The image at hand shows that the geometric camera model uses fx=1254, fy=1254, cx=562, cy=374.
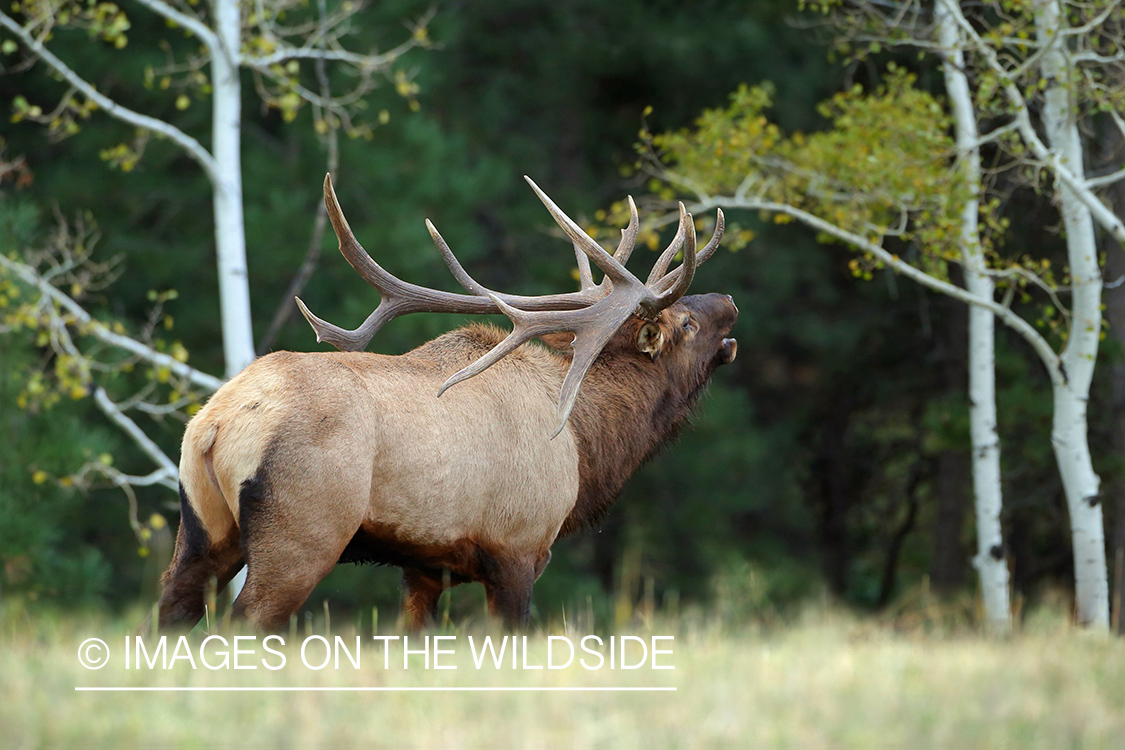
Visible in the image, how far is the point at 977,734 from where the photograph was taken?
10.3 ft

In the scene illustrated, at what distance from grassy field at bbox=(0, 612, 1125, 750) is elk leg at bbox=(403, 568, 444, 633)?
3.84 feet

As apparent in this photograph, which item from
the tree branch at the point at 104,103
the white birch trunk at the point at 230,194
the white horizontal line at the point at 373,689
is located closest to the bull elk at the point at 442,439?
the white horizontal line at the point at 373,689

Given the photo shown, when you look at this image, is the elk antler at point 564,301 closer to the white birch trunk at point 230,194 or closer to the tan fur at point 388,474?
the tan fur at point 388,474

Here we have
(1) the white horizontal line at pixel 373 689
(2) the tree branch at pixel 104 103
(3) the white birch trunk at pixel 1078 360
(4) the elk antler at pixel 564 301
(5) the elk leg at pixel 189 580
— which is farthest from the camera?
(2) the tree branch at pixel 104 103

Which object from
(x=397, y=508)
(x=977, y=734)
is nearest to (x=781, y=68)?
(x=397, y=508)

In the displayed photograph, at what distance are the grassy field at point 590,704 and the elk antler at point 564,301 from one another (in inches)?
56.5

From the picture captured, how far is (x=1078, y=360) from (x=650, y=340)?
3.53 meters

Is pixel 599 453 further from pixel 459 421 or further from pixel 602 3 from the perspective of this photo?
pixel 602 3

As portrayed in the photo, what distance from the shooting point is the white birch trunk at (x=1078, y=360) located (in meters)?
7.99

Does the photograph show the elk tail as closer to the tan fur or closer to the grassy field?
the tan fur

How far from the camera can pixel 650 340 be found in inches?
243

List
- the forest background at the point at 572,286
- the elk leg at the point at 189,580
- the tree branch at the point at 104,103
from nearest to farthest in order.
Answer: the elk leg at the point at 189,580, the tree branch at the point at 104,103, the forest background at the point at 572,286

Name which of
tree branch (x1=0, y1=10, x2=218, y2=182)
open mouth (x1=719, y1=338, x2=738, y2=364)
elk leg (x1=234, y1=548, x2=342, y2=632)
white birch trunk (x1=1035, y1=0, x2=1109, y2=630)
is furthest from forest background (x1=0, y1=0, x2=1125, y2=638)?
elk leg (x1=234, y1=548, x2=342, y2=632)

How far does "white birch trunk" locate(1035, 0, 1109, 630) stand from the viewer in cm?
799
